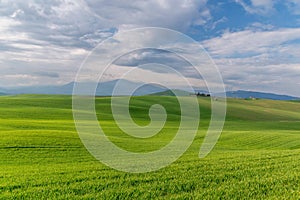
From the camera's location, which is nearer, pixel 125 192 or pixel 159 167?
pixel 125 192

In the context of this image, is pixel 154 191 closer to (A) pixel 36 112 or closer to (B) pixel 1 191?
(B) pixel 1 191

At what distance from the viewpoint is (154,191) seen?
10375 mm

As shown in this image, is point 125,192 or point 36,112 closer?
point 125,192

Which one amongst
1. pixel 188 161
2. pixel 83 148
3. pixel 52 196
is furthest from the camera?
pixel 83 148

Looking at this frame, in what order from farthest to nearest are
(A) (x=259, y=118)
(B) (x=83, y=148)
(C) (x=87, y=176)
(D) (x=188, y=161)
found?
(A) (x=259, y=118) → (B) (x=83, y=148) → (D) (x=188, y=161) → (C) (x=87, y=176)

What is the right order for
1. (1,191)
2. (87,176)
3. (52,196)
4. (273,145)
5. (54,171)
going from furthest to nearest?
(273,145) < (54,171) < (87,176) < (1,191) < (52,196)

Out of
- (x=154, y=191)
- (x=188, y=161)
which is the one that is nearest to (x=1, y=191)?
(x=154, y=191)

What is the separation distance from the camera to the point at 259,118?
9238cm

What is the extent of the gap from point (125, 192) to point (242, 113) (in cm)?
9285

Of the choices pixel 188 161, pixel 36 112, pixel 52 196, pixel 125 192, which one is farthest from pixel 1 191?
pixel 36 112

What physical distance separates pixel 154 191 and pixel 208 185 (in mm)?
2076

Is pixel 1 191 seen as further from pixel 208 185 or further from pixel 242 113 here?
pixel 242 113

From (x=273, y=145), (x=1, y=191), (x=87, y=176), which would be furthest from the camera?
(x=273, y=145)

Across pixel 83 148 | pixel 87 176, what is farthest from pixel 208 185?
pixel 83 148
